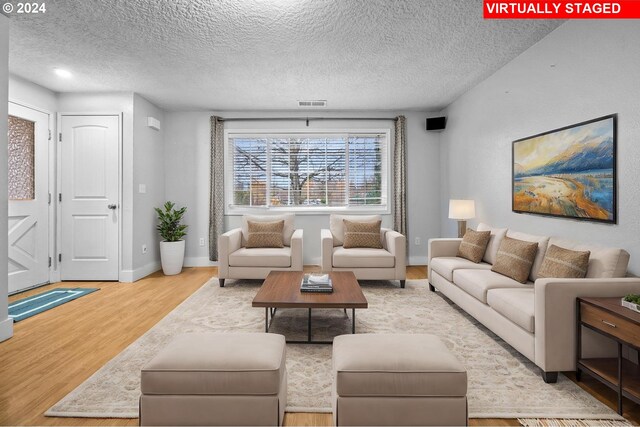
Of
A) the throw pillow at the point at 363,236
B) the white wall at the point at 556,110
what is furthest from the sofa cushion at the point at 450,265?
the throw pillow at the point at 363,236

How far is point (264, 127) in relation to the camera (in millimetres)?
5895

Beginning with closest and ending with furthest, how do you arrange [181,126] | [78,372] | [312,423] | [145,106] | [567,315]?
[312,423], [567,315], [78,372], [145,106], [181,126]

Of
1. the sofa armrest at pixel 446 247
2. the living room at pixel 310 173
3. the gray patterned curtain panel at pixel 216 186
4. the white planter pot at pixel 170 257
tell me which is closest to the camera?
the living room at pixel 310 173

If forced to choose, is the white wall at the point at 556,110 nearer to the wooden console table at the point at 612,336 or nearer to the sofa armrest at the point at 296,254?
the wooden console table at the point at 612,336

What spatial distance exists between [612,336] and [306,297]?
6.15 ft

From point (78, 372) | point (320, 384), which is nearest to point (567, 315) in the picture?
point (320, 384)

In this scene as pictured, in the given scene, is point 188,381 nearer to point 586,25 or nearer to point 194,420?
point 194,420

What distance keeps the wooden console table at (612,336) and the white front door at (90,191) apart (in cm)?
518

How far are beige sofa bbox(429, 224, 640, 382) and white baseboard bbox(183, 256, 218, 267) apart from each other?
168 inches

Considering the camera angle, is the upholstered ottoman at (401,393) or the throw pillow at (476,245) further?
the throw pillow at (476,245)

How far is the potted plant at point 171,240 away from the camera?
5250 mm

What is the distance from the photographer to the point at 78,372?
229 cm

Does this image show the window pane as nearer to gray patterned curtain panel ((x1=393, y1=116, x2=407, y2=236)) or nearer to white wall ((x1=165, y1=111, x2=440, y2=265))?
white wall ((x1=165, y1=111, x2=440, y2=265))

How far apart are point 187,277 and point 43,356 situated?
2554 mm
